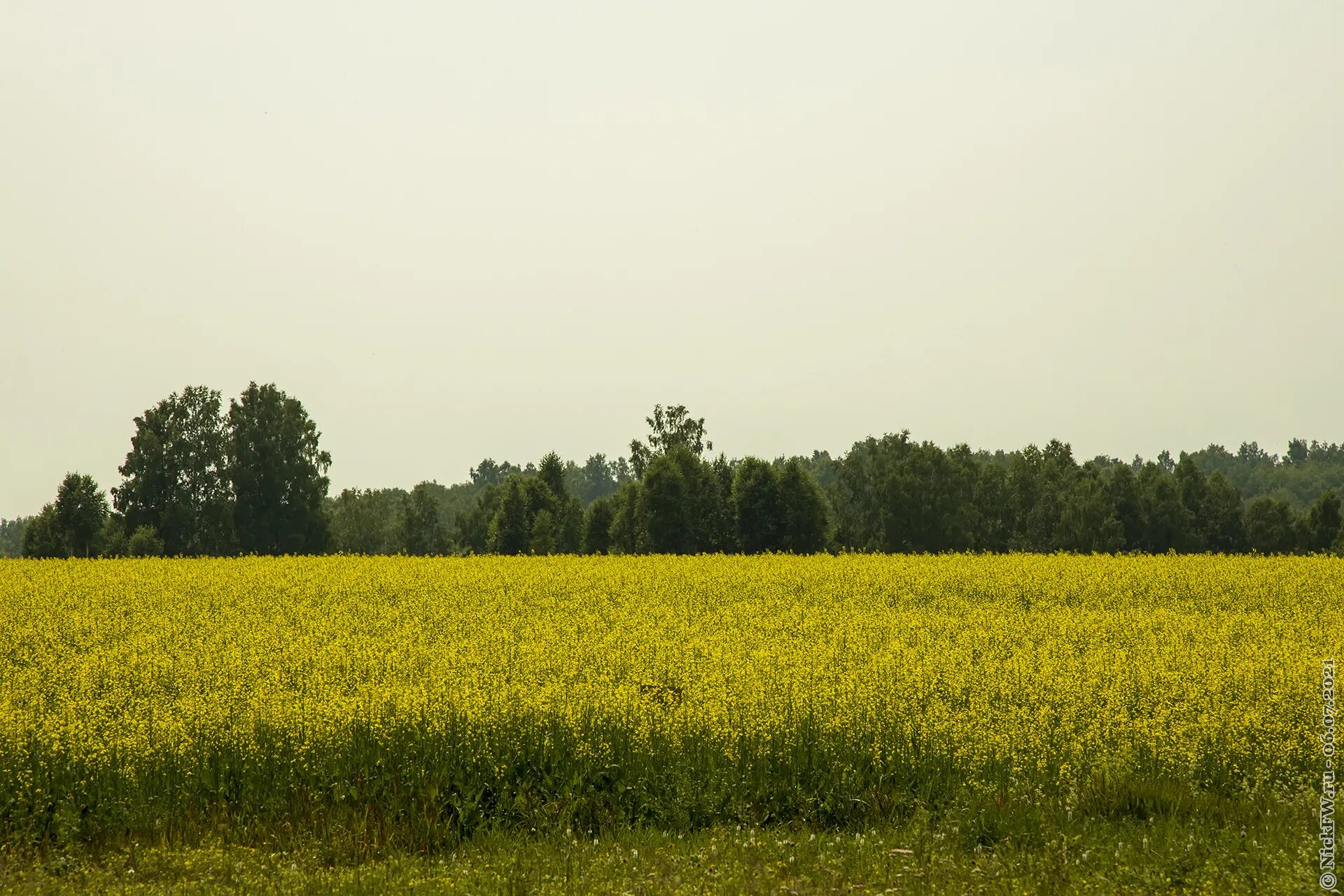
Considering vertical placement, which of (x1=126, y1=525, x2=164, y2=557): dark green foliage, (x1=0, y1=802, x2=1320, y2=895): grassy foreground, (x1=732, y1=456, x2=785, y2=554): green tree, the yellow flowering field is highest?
(x1=732, y1=456, x2=785, y2=554): green tree

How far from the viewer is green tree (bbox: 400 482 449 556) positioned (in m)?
109

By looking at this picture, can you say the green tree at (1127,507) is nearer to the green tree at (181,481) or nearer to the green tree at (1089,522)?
the green tree at (1089,522)

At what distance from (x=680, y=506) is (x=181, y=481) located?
43.6 metres

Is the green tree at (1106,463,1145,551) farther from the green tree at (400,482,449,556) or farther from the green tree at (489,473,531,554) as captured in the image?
the green tree at (400,482,449,556)

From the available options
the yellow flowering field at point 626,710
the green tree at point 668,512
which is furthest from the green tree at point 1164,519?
the yellow flowering field at point 626,710

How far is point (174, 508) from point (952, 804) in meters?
79.4

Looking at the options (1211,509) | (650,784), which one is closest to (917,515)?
(1211,509)

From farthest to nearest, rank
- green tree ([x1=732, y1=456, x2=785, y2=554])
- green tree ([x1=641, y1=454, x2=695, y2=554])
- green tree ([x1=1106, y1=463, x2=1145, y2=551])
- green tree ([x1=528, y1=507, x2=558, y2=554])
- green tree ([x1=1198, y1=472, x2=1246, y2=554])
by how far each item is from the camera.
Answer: green tree ([x1=1198, y1=472, x2=1246, y2=554])
green tree ([x1=1106, y1=463, x2=1145, y2=551])
green tree ([x1=528, y1=507, x2=558, y2=554])
green tree ([x1=641, y1=454, x2=695, y2=554])
green tree ([x1=732, y1=456, x2=785, y2=554])

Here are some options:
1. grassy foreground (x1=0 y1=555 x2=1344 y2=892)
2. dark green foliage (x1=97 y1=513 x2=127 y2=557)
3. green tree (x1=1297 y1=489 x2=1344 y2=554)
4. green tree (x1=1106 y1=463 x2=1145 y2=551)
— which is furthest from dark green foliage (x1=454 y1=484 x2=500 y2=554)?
grassy foreground (x1=0 y1=555 x2=1344 y2=892)

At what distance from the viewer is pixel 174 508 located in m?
79.0

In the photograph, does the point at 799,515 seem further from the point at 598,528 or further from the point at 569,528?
the point at 569,528

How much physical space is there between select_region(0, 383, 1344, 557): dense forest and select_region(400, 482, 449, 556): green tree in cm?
304

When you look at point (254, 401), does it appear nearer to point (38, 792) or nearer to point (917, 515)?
point (917, 515)

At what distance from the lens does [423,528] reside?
111m
